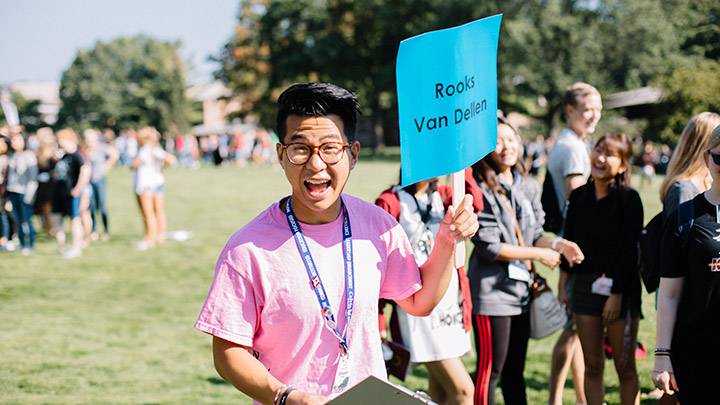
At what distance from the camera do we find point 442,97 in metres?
2.36

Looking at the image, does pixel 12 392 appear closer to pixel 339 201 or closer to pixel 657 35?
pixel 339 201

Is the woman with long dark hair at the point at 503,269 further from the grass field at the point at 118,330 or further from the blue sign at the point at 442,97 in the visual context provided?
the blue sign at the point at 442,97

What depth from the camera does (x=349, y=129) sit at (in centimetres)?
240

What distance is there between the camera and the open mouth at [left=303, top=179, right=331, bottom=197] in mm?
2291

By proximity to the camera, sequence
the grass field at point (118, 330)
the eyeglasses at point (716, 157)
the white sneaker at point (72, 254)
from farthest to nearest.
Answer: the white sneaker at point (72, 254), the grass field at point (118, 330), the eyeglasses at point (716, 157)

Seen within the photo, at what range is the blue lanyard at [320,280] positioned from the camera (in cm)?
229

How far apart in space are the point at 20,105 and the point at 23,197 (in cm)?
11448

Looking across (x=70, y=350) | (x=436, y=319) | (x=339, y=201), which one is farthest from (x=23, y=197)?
(x=339, y=201)

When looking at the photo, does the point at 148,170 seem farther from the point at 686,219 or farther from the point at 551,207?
the point at 686,219

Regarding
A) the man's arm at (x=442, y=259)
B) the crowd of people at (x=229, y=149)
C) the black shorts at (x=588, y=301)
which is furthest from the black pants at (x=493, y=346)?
the crowd of people at (x=229, y=149)

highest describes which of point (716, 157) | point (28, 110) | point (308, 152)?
point (28, 110)

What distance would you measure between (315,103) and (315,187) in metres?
0.26

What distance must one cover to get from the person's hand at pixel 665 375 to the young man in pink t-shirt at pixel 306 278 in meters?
1.37

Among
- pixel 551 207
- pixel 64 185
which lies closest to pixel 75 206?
pixel 64 185
